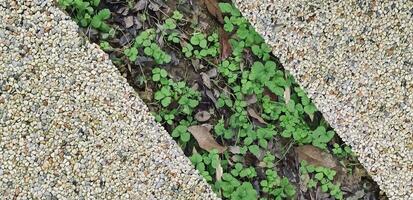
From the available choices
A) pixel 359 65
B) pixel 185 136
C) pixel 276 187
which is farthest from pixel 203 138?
pixel 359 65

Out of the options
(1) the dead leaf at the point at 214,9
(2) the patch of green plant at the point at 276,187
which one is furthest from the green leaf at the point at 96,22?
(2) the patch of green plant at the point at 276,187

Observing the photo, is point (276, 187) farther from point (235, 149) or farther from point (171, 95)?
point (171, 95)

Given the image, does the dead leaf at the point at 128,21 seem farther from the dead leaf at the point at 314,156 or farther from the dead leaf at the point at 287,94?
the dead leaf at the point at 314,156

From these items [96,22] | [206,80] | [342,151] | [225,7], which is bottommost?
[342,151]

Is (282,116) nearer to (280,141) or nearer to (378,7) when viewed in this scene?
(280,141)

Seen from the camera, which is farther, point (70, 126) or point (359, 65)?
point (359, 65)

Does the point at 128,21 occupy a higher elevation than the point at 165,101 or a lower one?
higher
